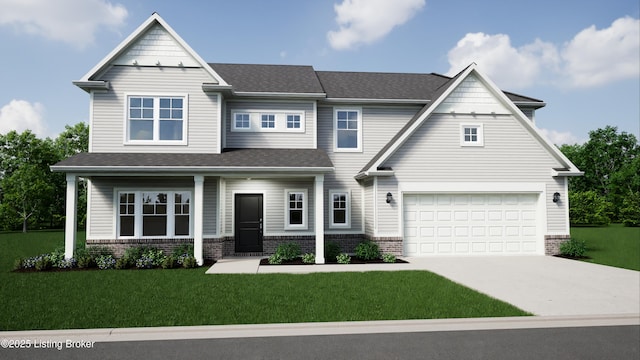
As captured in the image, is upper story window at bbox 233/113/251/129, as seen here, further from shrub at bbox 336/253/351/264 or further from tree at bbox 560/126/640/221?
tree at bbox 560/126/640/221

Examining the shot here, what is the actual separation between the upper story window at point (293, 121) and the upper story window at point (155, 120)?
4.15 metres

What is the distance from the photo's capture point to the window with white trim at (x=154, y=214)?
14.9m

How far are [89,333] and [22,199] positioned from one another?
38.1 m

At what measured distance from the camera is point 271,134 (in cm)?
1658

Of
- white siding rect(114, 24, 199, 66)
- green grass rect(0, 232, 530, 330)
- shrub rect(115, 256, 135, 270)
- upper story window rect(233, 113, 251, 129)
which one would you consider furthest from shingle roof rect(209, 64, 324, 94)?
green grass rect(0, 232, 530, 330)

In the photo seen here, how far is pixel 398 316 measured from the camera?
7191 mm

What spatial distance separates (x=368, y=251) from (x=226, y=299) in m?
7.08

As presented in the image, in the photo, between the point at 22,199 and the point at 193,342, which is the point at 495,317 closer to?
the point at 193,342

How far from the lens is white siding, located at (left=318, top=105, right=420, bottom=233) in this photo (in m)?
16.9

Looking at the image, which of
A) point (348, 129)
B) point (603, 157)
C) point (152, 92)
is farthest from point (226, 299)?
point (603, 157)

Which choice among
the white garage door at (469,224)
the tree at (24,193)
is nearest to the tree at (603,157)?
the white garage door at (469,224)

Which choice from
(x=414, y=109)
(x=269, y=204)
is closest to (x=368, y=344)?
(x=269, y=204)

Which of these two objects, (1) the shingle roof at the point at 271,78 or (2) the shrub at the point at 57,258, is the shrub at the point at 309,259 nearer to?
(1) the shingle roof at the point at 271,78

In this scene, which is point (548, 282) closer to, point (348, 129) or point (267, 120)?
point (348, 129)
